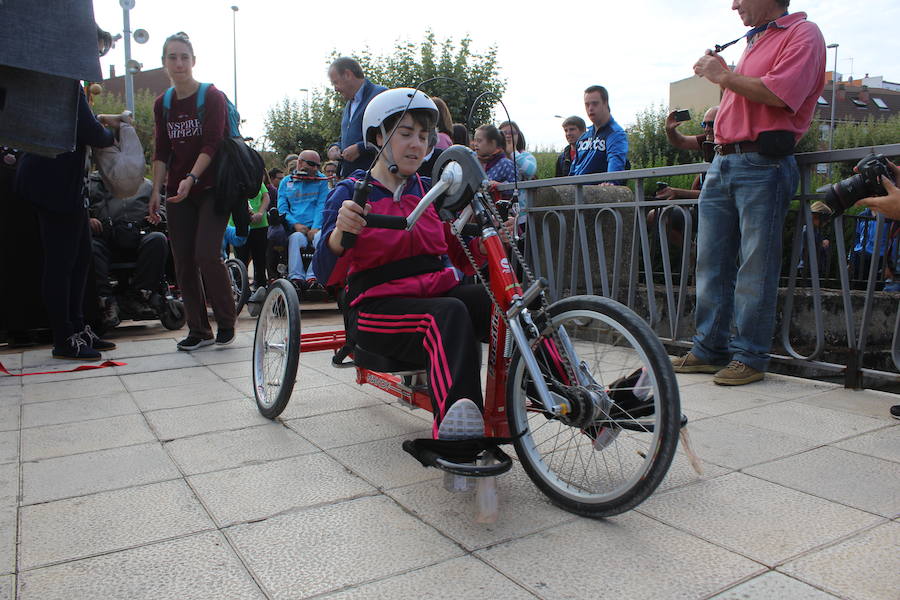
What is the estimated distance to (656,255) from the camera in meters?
7.28

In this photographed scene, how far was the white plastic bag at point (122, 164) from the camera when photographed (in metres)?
4.89

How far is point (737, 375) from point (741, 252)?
2.32 ft

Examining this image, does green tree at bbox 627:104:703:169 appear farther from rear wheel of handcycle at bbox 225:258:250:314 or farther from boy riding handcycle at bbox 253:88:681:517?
boy riding handcycle at bbox 253:88:681:517

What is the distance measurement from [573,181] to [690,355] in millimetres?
1677

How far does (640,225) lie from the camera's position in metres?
4.93

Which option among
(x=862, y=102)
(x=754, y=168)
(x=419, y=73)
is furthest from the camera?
(x=862, y=102)

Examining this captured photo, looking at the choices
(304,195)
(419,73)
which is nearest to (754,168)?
(304,195)

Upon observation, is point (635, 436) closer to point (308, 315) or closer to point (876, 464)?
point (876, 464)

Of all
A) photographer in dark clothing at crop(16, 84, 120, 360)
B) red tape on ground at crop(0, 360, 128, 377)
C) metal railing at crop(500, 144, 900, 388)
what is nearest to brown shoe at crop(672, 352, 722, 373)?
metal railing at crop(500, 144, 900, 388)

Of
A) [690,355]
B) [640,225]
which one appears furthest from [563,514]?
[640,225]

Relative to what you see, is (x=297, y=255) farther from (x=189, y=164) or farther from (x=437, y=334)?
(x=437, y=334)

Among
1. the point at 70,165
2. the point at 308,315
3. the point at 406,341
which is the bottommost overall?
the point at 308,315

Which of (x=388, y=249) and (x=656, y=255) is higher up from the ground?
(x=388, y=249)

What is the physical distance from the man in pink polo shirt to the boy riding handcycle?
180 cm
